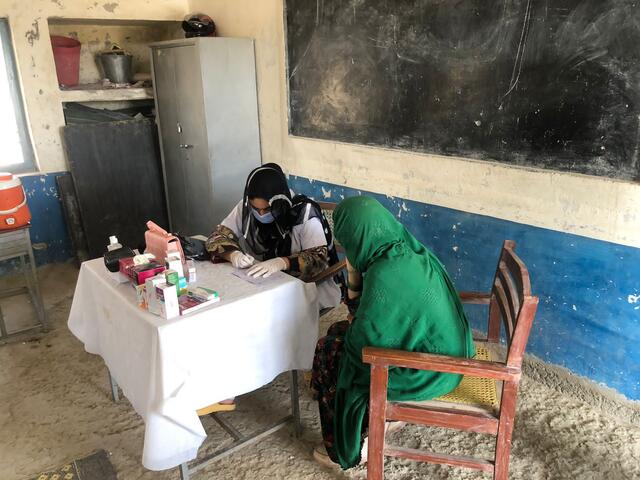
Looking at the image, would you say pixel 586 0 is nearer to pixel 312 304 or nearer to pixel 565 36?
pixel 565 36

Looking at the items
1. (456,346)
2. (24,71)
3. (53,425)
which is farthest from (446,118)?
(24,71)

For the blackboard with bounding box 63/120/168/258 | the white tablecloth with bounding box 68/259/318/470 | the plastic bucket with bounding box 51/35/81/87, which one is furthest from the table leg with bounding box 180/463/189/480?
the plastic bucket with bounding box 51/35/81/87

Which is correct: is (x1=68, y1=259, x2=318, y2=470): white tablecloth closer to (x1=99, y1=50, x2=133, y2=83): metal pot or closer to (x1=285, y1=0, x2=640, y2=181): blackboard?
(x1=285, y1=0, x2=640, y2=181): blackboard

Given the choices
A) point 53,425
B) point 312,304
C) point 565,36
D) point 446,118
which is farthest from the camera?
point 446,118

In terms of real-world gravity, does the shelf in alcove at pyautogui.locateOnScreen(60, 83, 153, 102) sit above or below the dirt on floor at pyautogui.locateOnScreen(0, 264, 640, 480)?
above

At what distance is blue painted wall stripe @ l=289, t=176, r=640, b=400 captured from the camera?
6.89 feet

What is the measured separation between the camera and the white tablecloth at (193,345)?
1516 mm

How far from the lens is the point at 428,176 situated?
2.70 meters

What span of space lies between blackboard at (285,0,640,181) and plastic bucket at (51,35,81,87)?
1835 millimetres

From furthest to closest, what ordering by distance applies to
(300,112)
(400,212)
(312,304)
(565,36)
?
(300,112) < (400,212) < (565,36) < (312,304)

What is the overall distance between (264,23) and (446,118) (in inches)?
64.7

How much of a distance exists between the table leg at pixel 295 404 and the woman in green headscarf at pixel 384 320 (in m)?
0.21

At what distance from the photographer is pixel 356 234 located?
167 cm

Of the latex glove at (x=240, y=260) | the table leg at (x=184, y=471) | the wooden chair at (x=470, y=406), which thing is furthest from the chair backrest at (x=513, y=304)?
the table leg at (x=184, y=471)
